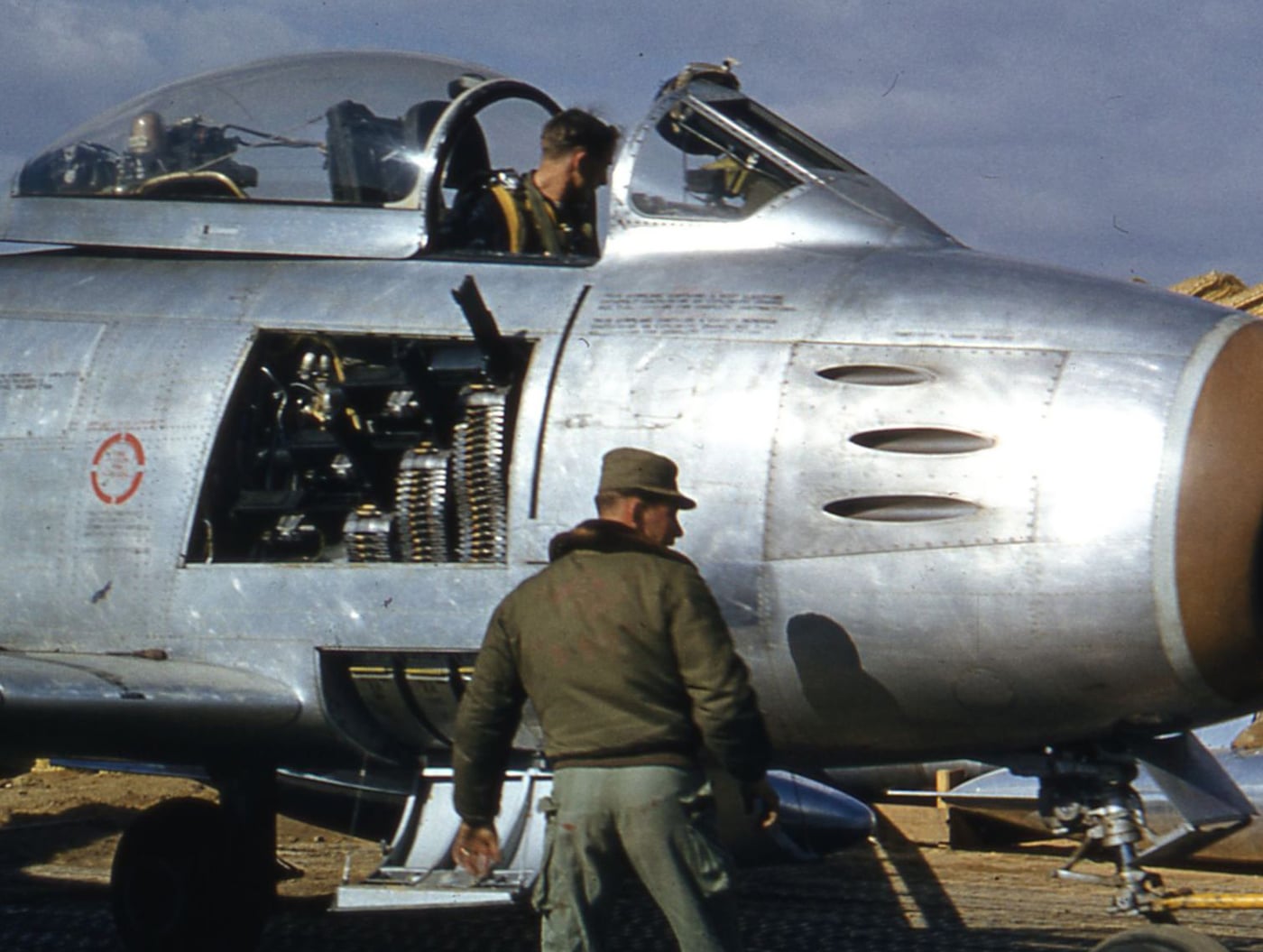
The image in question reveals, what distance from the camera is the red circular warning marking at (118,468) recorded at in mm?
5961

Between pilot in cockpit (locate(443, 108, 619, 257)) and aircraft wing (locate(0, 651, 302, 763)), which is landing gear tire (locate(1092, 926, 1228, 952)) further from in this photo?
pilot in cockpit (locate(443, 108, 619, 257))

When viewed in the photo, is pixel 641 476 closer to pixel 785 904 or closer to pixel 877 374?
pixel 877 374

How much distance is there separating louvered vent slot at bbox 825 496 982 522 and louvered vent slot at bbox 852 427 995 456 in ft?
0.44

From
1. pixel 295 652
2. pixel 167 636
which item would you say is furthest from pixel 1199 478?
pixel 167 636

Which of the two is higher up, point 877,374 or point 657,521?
point 877,374

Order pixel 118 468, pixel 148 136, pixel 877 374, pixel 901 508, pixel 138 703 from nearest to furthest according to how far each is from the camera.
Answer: pixel 901 508 < pixel 877 374 < pixel 138 703 < pixel 118 468 < pixel 148 136

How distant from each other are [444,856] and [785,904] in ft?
11.9

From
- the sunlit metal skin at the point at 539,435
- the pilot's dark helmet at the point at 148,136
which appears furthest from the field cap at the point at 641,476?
the pilot's dark helmet at the point at 148,136

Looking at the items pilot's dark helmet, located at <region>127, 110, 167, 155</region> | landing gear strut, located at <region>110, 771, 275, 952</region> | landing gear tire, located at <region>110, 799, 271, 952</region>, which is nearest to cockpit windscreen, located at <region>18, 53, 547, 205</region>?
pilot's dark helmet, located at <region>127, 110, 167, 155</region>

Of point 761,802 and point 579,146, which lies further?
point 579,146

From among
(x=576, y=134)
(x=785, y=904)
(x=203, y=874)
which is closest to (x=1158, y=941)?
(x=576, y=134)

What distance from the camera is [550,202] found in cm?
635

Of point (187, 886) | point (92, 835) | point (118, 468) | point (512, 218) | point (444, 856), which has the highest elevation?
point (512, 218)

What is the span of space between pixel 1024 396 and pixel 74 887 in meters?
6.32
